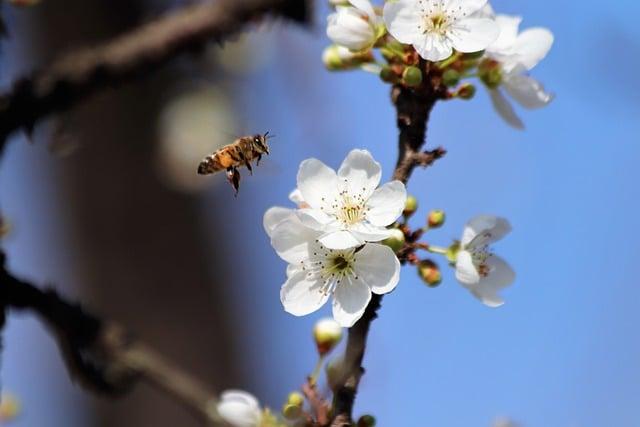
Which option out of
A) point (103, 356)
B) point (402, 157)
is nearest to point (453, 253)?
point (402, 157)

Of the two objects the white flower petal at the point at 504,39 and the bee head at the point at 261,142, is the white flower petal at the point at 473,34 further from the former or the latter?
the bee head at the point at 261,142

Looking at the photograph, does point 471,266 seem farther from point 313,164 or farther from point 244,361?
point 244,361

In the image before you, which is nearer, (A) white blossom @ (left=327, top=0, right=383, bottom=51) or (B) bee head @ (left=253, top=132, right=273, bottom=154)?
(A) white blossom @ (left=327, top=0, right=383, bottom=51)

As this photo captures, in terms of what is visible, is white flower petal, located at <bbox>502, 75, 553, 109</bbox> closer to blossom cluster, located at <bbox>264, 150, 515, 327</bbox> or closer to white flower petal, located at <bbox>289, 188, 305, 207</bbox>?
blossom cluster, located at <bbox>264, 150, 515, 327</bbox>

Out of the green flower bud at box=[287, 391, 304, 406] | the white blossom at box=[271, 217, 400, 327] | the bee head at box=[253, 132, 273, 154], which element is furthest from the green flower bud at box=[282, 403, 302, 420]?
the bee head at box=[253, 132, 273, 154]

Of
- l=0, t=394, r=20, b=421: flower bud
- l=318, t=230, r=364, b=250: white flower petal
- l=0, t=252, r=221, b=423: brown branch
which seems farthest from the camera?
l=0, t=394, r=20, b=421: flower bud

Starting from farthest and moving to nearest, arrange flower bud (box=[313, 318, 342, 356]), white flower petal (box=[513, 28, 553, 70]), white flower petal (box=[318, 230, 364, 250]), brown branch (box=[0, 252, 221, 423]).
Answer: brown branch (box=[0, 252, 221, 423]), flower bud (box=[313, 318, 342, 356]), white flower petal (box=[513, 28, 553, 70]), white flower petal (box=[318, 230, 364, 250])

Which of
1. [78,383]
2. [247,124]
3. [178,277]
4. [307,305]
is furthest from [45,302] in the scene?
[247,124]
